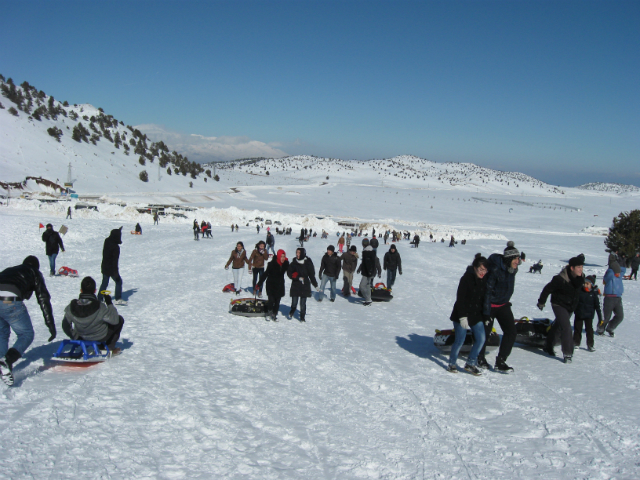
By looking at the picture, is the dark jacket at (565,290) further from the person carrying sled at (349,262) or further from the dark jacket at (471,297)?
the person carrying sled at (349,262)

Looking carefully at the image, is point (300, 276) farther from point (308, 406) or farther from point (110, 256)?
point (110, 256)

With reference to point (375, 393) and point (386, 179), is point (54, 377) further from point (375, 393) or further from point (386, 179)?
point (386, 179)

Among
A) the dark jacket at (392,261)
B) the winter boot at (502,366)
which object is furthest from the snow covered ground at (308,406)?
the dark jacket at (392,261)

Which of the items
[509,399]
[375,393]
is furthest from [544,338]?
[375,393]

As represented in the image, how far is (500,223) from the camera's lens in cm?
6122

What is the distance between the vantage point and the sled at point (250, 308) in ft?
29.0

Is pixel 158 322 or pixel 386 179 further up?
pixel 386 179

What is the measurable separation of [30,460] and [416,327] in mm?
7060

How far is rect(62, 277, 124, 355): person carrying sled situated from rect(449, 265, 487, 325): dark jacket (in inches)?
181

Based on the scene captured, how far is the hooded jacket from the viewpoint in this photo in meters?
5.23

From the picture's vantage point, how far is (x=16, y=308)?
4.71 metres

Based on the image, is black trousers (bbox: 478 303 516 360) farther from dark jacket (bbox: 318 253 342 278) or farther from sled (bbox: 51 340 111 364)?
dark jacket (bbox: 318 253 342 278)

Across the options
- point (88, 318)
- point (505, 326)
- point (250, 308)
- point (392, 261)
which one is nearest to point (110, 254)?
point (250, 308)

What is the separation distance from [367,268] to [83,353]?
21.4 feet
